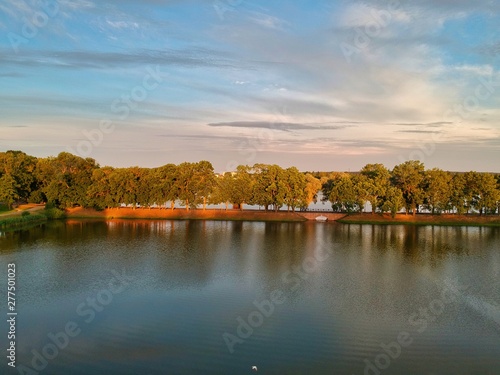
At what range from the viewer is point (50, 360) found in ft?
54.1

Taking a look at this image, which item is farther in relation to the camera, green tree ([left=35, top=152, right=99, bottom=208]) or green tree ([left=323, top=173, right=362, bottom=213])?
green tree ([left=35, top=152, right=99, bottom=208])

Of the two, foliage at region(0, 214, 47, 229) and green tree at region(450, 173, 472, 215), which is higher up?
green tree at region(450, 173, 472, 215)

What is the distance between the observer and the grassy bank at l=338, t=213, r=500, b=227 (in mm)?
58062

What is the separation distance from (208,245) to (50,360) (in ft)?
78.8

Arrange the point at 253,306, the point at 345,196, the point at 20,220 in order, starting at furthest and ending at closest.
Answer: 1. the point at 345,196
2. the point at 20,220
3. the point at 253,306

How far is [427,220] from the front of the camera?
58.8 m

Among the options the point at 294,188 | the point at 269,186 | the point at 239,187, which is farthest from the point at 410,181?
the point at 239,187

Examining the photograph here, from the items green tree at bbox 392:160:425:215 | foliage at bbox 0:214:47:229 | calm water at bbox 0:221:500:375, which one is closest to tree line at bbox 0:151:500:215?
green tree at bbox 392:160:425:215

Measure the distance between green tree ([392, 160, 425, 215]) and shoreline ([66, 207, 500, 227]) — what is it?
1984mm

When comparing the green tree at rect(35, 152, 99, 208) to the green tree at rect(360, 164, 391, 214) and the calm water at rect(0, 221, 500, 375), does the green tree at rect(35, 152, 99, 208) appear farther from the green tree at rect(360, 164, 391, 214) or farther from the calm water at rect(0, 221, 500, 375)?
the green tree at rect(360, 164, 391, 214)

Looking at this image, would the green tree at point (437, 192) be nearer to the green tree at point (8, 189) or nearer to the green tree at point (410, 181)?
the green tree at point (410, 181)

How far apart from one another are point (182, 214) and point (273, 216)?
1236 cm

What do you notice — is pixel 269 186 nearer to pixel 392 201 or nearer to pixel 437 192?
pixel 392 201

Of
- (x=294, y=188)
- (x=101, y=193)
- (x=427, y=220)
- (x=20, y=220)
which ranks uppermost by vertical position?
(x=294, y=188)
